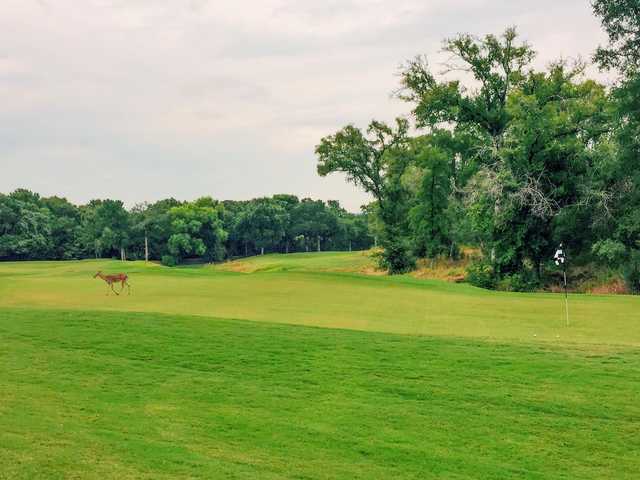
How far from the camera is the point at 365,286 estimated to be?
2408 centimetres

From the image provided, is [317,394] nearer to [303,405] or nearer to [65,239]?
[303,405]

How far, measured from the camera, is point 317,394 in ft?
30.5

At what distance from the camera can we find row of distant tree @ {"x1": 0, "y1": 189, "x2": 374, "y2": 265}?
86438 millimetres

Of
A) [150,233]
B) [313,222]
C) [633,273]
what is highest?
[313,222]

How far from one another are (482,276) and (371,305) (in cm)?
1814

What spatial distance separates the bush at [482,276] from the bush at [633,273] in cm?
675

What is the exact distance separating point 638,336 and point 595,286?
21.6 m

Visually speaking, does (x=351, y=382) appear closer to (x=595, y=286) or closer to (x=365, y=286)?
(x=365, y=286)

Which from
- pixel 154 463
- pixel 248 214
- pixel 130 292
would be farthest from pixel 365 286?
pixel 248 214

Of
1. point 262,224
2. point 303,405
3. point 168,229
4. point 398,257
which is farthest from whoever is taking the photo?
point 262,224

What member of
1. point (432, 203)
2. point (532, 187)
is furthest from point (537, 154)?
point (432, 203)

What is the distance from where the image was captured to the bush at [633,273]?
97.2 ft

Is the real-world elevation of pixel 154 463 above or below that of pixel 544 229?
below

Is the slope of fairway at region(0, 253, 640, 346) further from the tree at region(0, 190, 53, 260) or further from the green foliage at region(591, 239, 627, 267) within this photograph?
the tree at region(0, 190, 53, 260)
